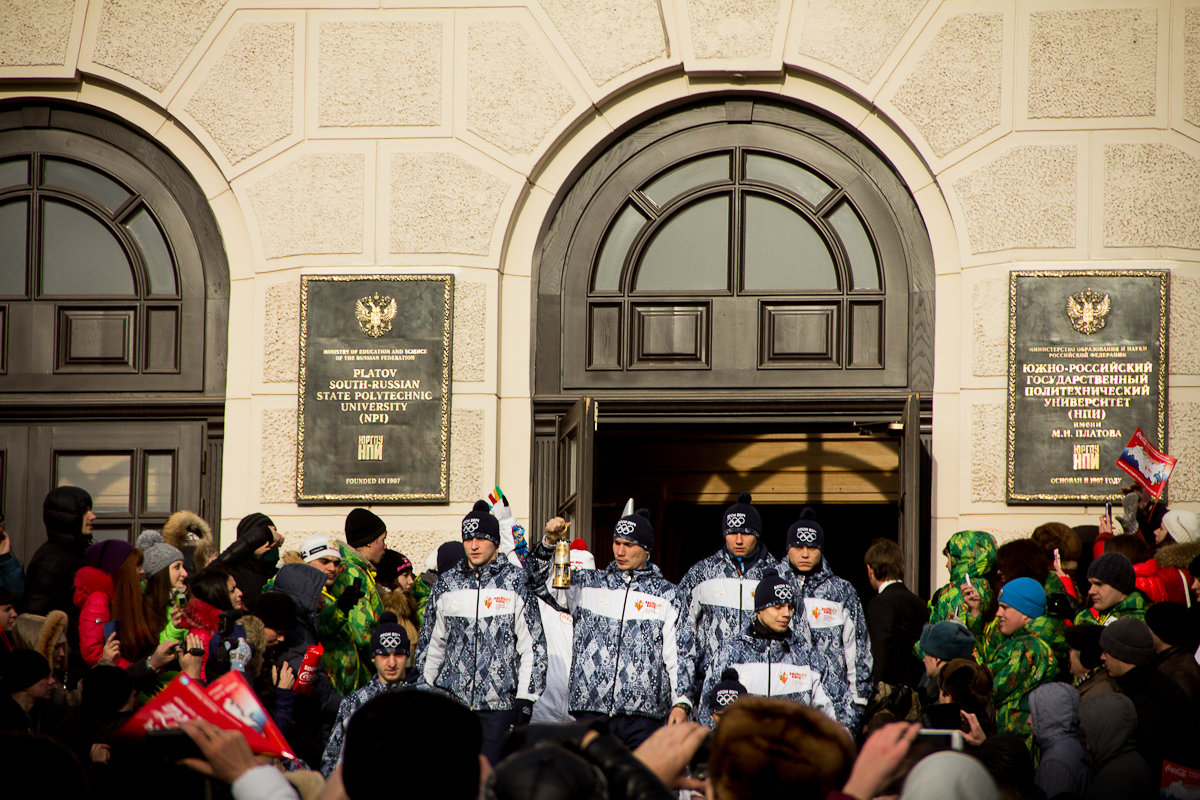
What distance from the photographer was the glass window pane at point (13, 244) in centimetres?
1224

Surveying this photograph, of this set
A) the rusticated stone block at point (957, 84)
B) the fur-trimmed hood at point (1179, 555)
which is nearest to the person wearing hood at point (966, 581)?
the fur-trimmed hood at point (1179, 555)

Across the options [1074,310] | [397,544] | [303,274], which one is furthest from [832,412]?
[303,274]

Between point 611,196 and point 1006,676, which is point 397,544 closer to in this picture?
point 611,196

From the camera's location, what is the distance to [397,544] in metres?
11.4

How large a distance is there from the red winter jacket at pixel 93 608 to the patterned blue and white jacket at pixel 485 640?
1854mm

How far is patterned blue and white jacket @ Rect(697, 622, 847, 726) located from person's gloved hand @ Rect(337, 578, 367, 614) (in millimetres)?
2343

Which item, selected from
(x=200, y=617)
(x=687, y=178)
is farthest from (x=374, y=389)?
(x=200, y=617)

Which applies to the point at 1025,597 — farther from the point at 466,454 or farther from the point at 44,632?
the point at 44,632

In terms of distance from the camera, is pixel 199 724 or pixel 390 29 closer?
pixel 199 724

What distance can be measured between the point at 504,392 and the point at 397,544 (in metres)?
1.53

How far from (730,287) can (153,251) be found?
5000mm

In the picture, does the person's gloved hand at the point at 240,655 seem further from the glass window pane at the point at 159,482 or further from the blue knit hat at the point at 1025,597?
the glass window pane at the point at 159,482

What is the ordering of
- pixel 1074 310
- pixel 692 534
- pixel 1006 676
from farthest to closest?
pixel 692 534
pixel 1074 310
pixel 1006 676

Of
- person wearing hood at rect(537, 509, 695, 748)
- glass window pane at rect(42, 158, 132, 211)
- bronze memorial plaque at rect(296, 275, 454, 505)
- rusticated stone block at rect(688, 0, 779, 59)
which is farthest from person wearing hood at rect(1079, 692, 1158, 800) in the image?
glass window pane at rect(42, 158, 132, 211)
